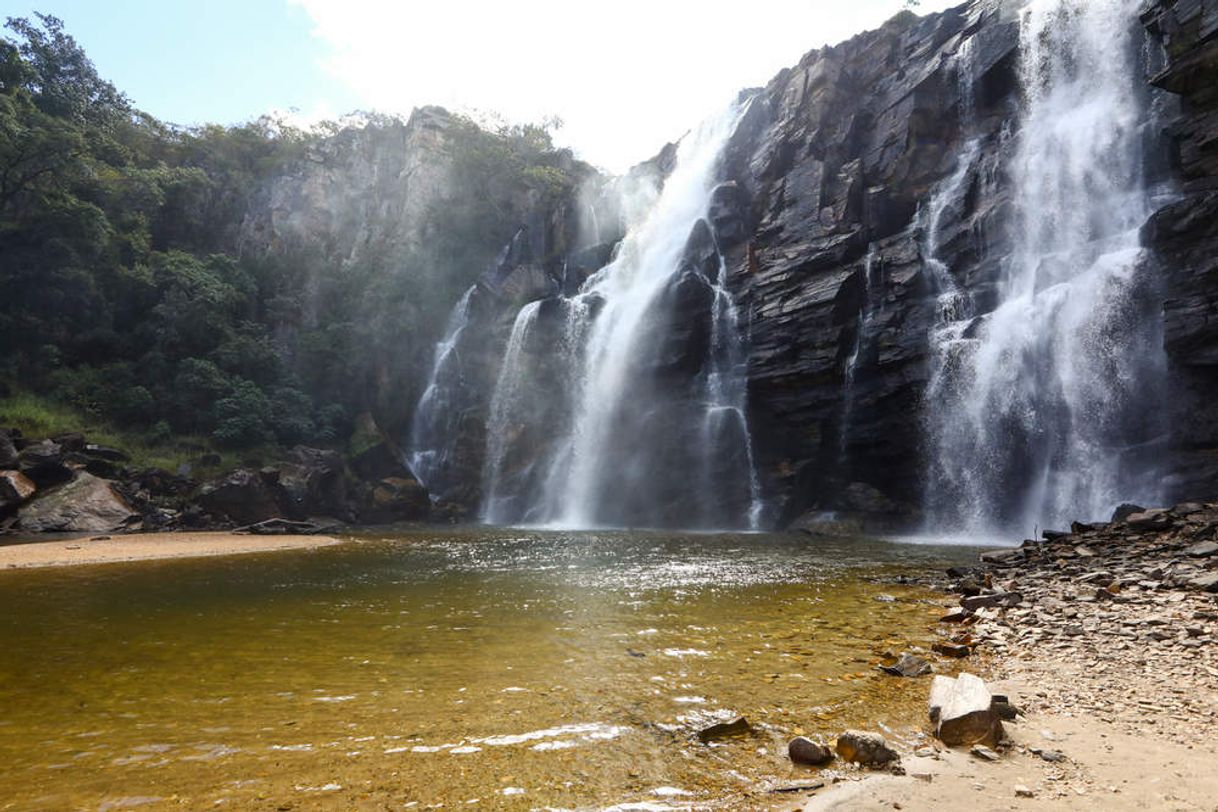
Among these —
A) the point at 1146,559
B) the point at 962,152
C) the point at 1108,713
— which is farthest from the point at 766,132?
the point at 1108,713

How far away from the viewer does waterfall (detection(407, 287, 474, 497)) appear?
116ft

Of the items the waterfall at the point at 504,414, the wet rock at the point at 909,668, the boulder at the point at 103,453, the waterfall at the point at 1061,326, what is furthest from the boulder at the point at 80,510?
the waterfall at the point at 1061,326

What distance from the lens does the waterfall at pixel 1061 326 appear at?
58.8ft

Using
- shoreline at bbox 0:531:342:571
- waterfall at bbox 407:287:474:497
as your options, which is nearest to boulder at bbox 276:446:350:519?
waterfall at bbox 407:287:474:497

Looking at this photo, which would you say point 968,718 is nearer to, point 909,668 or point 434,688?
point 909,668

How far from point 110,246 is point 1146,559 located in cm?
4695

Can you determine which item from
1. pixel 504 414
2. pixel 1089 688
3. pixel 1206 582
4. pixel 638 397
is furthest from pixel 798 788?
pixel 504 414

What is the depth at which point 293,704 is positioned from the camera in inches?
195

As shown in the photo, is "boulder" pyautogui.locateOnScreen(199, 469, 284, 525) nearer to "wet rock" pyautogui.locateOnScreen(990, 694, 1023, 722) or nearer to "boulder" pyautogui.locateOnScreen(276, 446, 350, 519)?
"boulder" pyautogui.locateOnScreen(276, 446, 350, 519)

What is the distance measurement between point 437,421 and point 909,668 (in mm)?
34149

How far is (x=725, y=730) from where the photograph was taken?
167 inches

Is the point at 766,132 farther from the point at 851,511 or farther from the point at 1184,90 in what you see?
the point at 851,511

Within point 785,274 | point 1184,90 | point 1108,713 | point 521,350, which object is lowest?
point 1108,713

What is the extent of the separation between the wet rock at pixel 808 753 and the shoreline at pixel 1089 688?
0.14m
